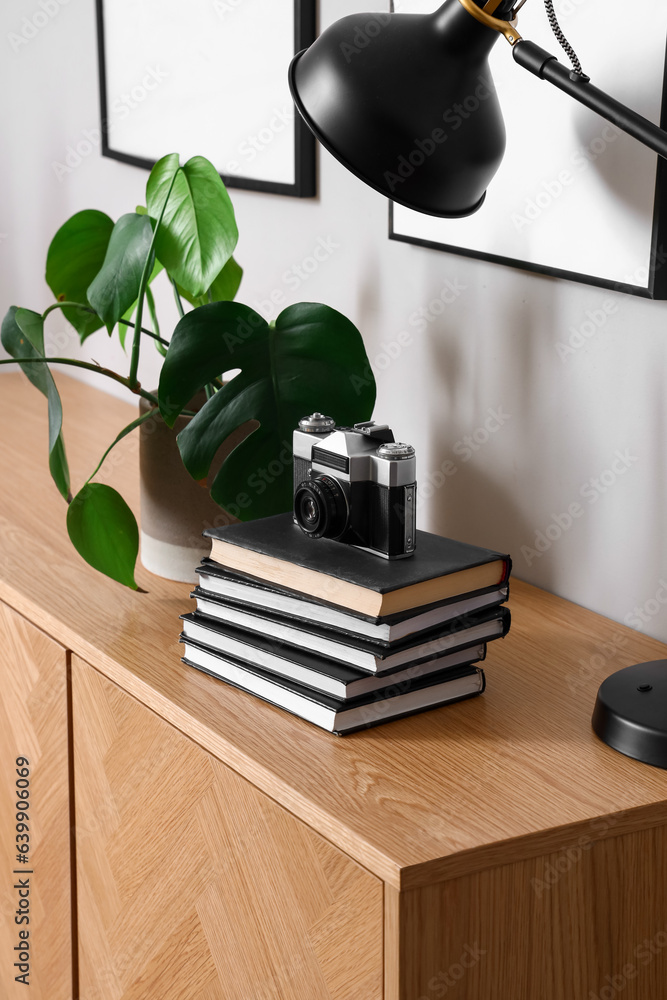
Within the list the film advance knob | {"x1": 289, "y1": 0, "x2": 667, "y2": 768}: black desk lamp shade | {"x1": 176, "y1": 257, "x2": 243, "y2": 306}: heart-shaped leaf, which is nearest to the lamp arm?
{"x1": 289, "y1": 0, "x2": 667, "y2": 768}: black desk lamp shade

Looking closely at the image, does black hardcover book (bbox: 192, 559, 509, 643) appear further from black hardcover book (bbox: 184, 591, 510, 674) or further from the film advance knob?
the film advance knob

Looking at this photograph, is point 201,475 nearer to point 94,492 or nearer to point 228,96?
point 94,492

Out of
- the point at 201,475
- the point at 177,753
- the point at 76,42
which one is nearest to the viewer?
the point at 177,753

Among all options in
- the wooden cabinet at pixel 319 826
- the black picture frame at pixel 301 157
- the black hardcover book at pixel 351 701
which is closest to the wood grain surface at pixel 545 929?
the wooden cabinet at pixel 319 826

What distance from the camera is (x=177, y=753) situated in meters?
0.98

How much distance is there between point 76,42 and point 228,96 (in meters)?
0.63

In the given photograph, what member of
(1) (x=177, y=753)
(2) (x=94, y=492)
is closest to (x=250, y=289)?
(2) (x=94, y=492)

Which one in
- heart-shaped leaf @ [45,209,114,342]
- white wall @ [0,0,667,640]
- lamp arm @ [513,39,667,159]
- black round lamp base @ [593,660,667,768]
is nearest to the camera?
lamp arm @ [513,39,667,159]

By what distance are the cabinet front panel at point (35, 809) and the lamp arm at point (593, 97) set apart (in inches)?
28.8

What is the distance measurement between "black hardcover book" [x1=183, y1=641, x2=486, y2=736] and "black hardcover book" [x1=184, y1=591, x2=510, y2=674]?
27 mm

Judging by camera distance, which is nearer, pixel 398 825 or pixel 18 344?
pixel 398 825

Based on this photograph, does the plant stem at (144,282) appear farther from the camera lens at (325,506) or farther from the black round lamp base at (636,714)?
the black round lamp base at (636,714)

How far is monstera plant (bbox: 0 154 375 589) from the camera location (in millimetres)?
1127

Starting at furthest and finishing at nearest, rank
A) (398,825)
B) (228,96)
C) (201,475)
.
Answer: (228,96) < (201,475) < (398,825)
